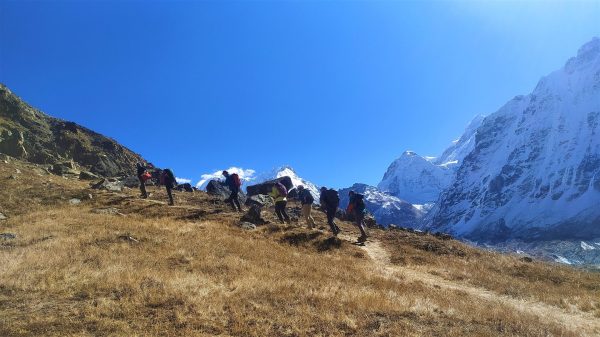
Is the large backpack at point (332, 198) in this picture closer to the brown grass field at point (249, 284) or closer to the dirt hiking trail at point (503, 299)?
the brown grass field at point (249, 284)

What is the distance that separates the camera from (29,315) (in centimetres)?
944

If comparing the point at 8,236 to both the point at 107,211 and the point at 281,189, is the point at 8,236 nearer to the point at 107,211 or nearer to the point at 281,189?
the point at 107,211

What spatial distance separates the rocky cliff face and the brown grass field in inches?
1294

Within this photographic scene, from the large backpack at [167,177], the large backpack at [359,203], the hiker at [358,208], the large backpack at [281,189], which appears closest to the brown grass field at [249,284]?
the hiker at [358,208]

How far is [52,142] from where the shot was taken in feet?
217

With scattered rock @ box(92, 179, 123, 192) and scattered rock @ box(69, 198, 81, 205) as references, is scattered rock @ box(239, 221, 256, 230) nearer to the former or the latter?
scattered rock @ box(69, 198, 81, 205)

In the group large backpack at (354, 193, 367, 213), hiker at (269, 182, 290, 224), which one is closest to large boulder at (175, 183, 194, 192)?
hiker at (269, 182, 290, 224)

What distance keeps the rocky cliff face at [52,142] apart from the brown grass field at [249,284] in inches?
1294

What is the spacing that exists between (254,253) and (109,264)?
608 centimetres

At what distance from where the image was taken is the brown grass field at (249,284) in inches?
388

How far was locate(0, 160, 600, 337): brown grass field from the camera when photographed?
9.84 meters

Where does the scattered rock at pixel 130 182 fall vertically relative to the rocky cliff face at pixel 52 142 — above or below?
below

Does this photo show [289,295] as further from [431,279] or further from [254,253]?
[431,279]

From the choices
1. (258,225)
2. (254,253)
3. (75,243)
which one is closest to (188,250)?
(254,253)
